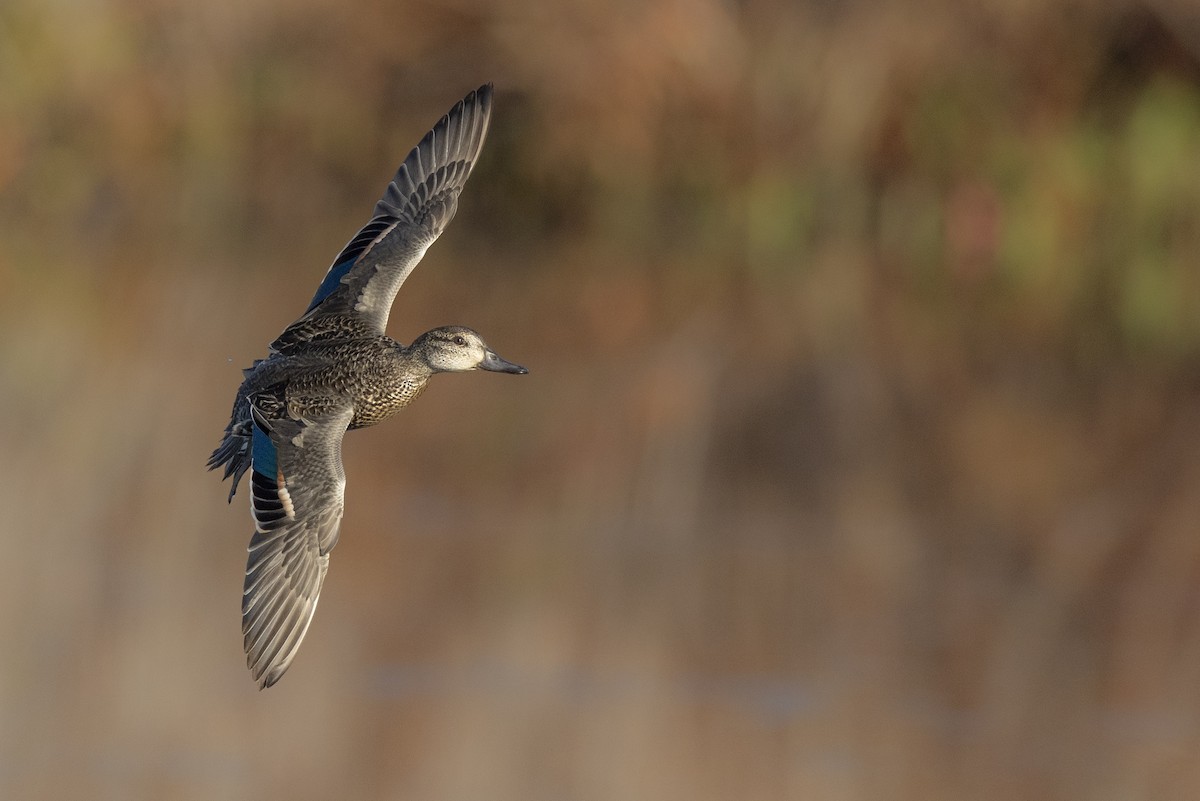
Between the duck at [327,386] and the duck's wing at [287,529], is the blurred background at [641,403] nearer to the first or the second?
the duck at [327,386]

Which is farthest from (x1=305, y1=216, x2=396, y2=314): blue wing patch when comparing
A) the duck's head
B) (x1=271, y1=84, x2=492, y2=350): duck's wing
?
the duck's head

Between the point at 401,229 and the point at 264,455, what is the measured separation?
137cm

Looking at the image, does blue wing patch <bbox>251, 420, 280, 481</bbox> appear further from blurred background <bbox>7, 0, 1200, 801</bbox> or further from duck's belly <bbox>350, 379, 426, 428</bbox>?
blurred background <bbox>7, 0, 1200, 801</bbox>

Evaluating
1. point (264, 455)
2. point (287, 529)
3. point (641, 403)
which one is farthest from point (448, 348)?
point (641, 403)

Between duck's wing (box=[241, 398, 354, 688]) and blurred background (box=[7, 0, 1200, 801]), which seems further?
→ blurred background (box=[7, 0, 1200, 801])

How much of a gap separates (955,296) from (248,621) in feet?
40.8

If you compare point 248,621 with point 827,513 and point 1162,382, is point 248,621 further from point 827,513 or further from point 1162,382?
point 1162,382

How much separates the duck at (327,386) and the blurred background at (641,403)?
94.8 inches

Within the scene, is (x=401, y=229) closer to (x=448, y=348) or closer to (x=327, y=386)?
(x=448, y=348)

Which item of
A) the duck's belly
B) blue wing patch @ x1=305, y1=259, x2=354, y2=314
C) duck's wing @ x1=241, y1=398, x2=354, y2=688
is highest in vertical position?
blue wing patch @ x1=305, y1=259, x2=354, y2=314

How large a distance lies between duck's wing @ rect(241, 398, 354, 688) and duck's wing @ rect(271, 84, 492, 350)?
704 millimetres

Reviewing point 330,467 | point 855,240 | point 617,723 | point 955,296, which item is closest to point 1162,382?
point 955,296

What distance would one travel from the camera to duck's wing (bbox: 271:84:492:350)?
7.71 metres

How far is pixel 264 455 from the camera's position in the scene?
22.8 ft
